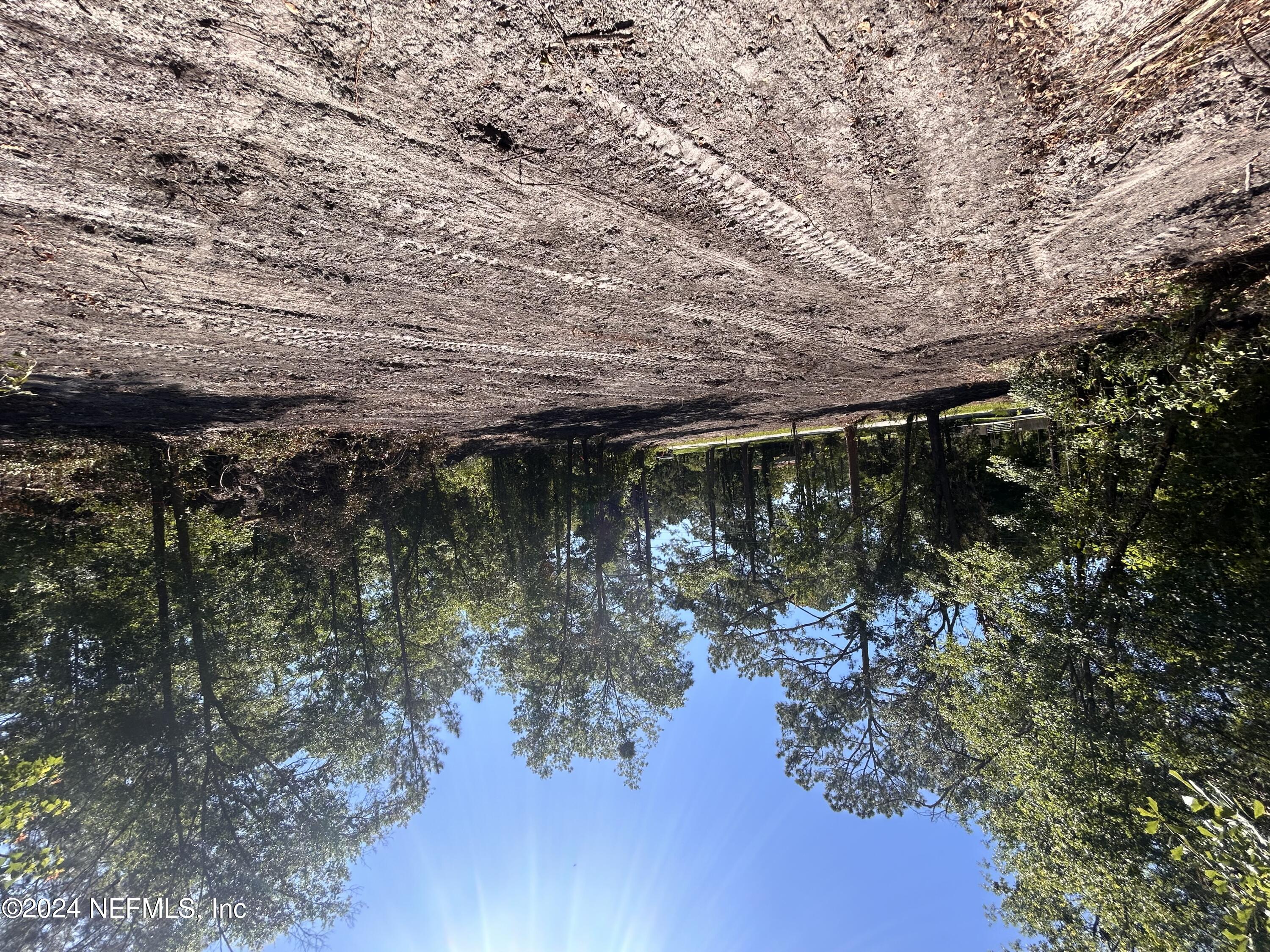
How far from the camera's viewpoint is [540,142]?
2670 mm

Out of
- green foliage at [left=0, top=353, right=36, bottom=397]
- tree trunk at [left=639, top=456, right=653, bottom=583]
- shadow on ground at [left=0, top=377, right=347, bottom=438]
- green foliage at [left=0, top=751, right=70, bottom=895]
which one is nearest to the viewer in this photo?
green foliage at [left=0, top=353, right=36, bottom=397]

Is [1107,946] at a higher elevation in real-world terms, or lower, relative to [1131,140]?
lower

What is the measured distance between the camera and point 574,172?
2.86 meters

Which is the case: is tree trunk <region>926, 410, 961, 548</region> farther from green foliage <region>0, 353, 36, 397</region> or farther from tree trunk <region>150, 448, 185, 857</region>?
tree trunk <region>150, 448, 185, 857</region>

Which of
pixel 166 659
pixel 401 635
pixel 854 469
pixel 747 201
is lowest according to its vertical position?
pixel 401 635

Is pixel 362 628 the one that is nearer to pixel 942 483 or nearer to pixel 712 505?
pixel 712 505

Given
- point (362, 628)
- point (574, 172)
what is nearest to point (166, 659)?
point (362, 628)

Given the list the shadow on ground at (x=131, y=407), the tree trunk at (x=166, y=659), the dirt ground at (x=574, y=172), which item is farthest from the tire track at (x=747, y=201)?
the tree trunk at (x=166, y=659)

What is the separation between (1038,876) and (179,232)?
1070cm

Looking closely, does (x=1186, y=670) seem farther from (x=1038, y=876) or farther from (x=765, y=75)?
(x=765, y=75)

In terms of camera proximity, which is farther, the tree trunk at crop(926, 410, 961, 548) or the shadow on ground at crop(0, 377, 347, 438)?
the tree trunk at crop(926, 410, 961, 548)

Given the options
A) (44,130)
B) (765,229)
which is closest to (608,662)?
(765,229)

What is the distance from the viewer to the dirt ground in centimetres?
215

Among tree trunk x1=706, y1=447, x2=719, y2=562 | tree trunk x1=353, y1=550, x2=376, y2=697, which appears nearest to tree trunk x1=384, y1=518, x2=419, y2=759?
tree trunk x1=353, y1=550, x2=376, y2=697
